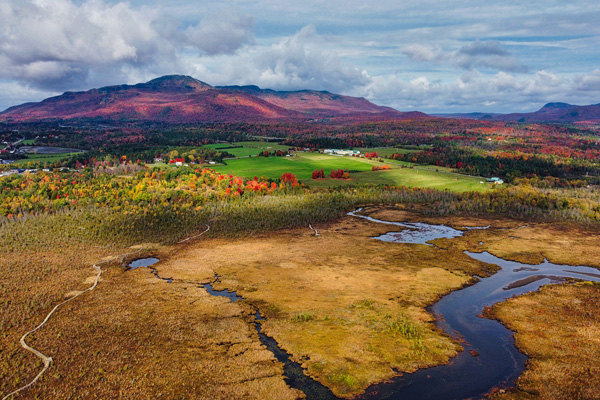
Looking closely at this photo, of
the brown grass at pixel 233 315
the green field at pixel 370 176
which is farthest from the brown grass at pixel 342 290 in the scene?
the green field at pixel 370 176

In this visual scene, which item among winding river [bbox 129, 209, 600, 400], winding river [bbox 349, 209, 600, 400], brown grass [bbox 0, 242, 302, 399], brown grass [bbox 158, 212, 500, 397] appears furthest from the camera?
brown grass [bbox 158, 212, 500, 397]

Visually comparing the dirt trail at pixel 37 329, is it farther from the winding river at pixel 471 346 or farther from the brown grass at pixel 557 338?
the brown grass at pixel 557 338

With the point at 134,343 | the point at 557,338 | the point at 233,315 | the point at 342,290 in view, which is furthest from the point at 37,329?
the point at 557,338

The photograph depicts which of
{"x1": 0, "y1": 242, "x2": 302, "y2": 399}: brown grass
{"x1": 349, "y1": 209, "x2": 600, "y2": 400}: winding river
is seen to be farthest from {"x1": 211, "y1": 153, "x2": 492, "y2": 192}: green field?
{"x1": 0, "y1": 242, "x2": 302, "y2": 399}: brown grass

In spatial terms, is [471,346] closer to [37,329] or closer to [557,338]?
[557,338]

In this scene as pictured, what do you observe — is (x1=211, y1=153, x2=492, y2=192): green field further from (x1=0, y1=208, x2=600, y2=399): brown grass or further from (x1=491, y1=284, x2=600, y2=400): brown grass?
(x1=491, y1=284, x2=600, y2=400): brown grass

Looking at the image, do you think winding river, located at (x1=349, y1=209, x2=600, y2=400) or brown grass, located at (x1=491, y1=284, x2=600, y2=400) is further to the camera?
winding river, located at (x1=349, y1=209, x2=600, y2=400)

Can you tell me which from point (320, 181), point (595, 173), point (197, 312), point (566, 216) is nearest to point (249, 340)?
point (197, 312)

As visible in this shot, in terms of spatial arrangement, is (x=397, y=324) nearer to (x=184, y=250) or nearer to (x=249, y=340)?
(x=249, y=340)
